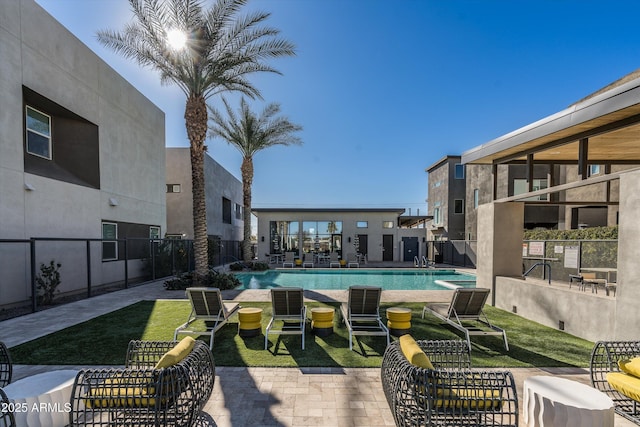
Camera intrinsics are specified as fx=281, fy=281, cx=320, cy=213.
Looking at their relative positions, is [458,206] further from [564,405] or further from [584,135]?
[564,405]

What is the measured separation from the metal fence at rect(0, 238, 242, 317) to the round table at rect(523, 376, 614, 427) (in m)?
10.6

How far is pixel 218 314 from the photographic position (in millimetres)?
5605

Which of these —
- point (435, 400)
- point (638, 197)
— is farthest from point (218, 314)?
point (638, 197)

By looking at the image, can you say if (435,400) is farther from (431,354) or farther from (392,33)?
(392,33)

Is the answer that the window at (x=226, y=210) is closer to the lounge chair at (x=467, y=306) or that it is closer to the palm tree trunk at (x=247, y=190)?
the palm tree trunk at (x=247, y=190)

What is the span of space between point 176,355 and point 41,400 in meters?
1.23

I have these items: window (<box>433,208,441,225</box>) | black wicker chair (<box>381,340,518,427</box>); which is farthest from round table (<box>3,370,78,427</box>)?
window (<box>433,208,441,225</box>)

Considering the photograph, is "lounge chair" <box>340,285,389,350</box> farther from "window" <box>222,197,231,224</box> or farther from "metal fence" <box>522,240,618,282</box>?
"window" <box>222,197,231,224</box>

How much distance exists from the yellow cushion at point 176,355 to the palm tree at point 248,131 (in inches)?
570

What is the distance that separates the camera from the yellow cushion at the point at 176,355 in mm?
2490

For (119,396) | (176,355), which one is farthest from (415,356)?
(119,396)

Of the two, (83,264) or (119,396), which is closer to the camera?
(119,396)

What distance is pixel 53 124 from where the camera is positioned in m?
10.4

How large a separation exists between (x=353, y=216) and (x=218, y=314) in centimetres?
1760
